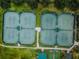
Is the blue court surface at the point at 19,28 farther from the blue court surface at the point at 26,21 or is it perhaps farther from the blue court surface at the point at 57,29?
the blue court surface at the point at 57,29

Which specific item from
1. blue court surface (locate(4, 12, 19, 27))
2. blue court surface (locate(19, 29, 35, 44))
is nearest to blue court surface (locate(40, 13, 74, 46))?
blue court surface (locate(19, 29, 35, 44))

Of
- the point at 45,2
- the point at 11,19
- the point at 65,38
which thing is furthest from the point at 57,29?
the point at 11,19

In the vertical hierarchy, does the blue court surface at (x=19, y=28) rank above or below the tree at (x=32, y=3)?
below

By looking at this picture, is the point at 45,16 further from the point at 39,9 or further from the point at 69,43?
the point at 69,43

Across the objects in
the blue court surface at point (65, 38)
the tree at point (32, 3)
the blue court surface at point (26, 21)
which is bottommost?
the blue court surface at point (65, 38)

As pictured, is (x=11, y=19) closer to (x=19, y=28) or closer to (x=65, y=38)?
(x=19, y=28)

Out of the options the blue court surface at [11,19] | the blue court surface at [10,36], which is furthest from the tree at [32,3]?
the blue court surface at [10,36]
